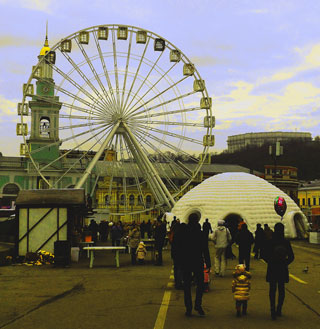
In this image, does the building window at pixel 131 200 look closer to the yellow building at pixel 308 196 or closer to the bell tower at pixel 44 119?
the bell tower at pixel 44 119

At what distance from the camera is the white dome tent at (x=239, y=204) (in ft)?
135

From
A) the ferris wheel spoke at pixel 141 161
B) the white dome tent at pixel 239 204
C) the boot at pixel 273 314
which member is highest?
the ferris wheel spoke at pixel 141 161

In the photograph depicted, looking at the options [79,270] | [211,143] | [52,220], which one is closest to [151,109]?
[211,143]

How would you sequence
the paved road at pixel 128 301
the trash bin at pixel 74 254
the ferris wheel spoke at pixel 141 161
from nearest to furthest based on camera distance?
the paved road at pixel 128 301 < the trash bin at pixel 74 254 < the ferris wheel spoke at pixel 141 161

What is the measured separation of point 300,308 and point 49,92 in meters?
65.5

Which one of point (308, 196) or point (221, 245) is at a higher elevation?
point (308, 196)

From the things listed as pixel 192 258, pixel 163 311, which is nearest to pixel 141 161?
pixel 163 311

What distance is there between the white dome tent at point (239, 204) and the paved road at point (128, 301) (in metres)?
22.6

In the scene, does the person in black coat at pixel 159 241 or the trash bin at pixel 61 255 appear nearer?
the trash bin at pixel 61 255

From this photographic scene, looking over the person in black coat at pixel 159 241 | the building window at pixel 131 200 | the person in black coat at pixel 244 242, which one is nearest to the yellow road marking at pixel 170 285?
the person in black coat at pixel 244 242

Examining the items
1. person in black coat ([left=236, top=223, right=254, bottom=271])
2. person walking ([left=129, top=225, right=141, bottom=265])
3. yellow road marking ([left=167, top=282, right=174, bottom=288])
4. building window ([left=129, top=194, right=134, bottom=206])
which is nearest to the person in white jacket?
person in black coat ([left=236, top=223, right=254, bottom=271])

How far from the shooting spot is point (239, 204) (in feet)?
136

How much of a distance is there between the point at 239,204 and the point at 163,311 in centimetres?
3125

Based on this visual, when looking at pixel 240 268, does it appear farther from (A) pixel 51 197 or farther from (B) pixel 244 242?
(A) pixel 51 197
